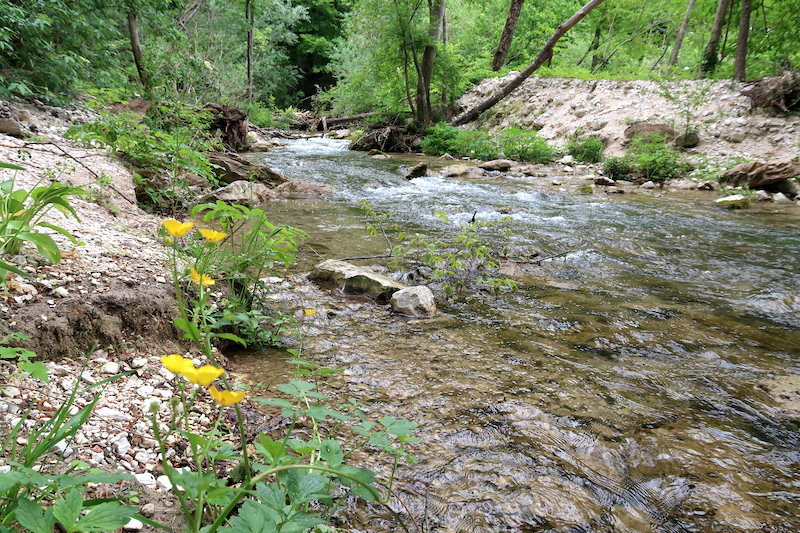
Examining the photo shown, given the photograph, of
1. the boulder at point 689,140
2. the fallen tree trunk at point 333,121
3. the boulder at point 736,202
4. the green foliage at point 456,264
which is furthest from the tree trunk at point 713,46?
the green foliage at point 456,264

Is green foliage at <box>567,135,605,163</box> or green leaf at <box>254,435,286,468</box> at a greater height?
green foliage at <box>567,135,605,163</box>

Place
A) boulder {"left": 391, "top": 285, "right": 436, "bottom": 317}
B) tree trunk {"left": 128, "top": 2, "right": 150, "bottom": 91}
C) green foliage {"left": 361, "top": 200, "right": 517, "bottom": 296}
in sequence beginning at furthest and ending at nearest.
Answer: tree trunk {"left": 128, "top": 2, "right": 150, "bottom": 91} → green foliage {"left": 361, "top": 200, "right": 517, "bottom": 296} → boulder {"left": 391, "top": 285, "right": 436, "bottom": 317}

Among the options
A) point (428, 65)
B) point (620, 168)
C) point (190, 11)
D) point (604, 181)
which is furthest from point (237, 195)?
point (190, 11)

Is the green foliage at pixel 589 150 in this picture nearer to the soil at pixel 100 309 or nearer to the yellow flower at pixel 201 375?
the soil at pixel 100 309

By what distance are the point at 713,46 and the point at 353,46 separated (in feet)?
53.3

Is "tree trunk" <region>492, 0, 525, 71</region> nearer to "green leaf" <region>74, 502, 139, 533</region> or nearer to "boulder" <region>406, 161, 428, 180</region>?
"boulder" <region>406, 161, 428, 180</region>

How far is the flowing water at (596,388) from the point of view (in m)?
1.48

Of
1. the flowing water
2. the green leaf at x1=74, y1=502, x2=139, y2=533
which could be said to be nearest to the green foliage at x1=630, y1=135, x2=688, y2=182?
the flowing water

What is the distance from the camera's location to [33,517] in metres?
0.73

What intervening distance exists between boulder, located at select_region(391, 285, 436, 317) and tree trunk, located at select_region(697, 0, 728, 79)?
1314cm

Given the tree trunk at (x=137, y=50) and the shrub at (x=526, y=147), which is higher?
the tree trunk at (x=137, y=50)

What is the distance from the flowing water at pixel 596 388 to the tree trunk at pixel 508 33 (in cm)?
1302

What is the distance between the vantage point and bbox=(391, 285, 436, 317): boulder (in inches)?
118

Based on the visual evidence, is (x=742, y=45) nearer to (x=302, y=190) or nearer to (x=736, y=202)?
(x=736, y=202)
